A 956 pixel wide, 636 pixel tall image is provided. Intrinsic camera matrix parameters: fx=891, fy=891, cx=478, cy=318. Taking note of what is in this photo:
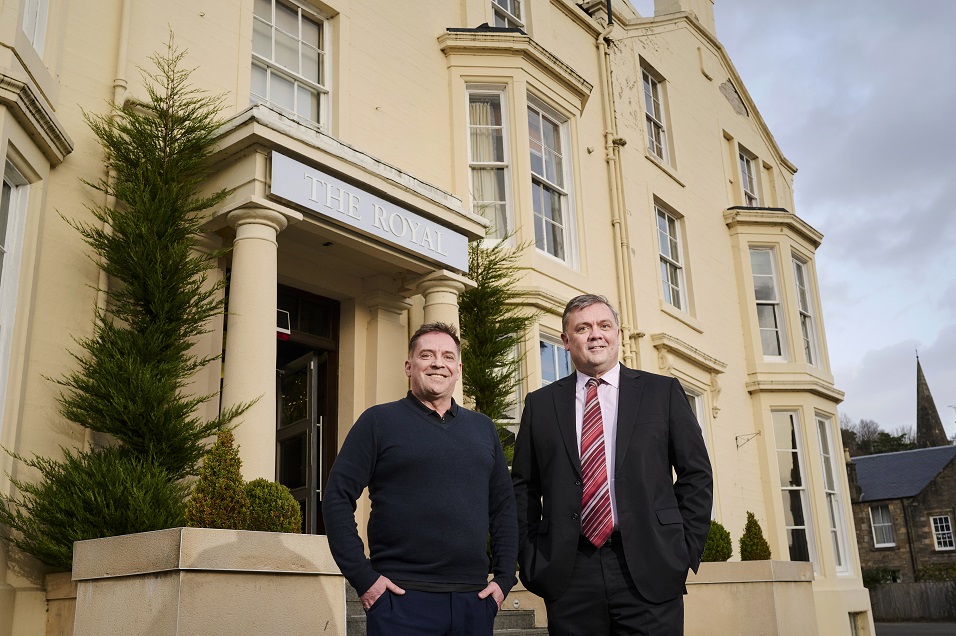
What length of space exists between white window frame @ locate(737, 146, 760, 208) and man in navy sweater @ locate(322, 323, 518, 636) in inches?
658

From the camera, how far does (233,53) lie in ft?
29.1

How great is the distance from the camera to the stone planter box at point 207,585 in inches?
187

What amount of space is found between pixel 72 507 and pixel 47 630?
3.13 feet

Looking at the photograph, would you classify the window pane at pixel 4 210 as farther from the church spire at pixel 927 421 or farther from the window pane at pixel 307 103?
the church spire at pixel 927 421

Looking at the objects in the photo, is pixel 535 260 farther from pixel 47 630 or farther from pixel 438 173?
pixel 47 630

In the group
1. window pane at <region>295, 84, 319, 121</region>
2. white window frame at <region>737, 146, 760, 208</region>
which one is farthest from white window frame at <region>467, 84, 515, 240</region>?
white window frame at <region>737, 146, 760, 208</region>

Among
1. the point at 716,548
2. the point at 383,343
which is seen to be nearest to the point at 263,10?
the point at 383,343

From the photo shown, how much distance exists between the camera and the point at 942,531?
44188mm

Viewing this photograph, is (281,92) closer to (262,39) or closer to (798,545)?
(262,39)

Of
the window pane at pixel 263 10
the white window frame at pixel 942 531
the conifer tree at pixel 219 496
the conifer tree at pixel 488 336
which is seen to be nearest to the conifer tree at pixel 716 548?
the conifer tree at pixel 488 336

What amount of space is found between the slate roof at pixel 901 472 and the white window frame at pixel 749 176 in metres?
32.0

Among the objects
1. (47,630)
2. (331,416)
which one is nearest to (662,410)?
(47,630)

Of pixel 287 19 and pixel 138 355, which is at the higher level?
pixel 287 19

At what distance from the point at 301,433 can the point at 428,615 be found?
21.4 feet
